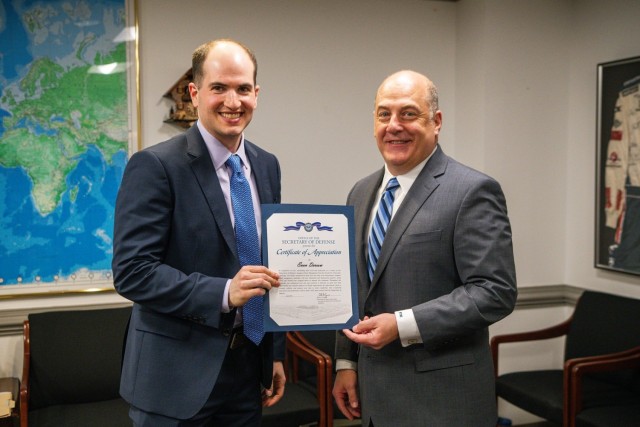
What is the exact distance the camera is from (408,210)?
6.26 feet

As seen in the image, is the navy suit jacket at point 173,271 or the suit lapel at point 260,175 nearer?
the navy suit jacket at point 173,271

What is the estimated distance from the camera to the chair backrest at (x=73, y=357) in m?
3.13

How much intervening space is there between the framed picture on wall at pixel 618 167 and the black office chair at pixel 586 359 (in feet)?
0.86

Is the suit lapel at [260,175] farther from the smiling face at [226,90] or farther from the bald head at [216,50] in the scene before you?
the bald head at [216,50]

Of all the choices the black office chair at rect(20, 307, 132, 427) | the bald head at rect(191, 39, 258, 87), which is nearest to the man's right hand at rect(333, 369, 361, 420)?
the bald head at rect(191, 39, 258, 87)

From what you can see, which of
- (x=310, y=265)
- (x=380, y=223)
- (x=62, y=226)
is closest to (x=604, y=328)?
(x=380, y=223)

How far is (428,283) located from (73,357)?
2.12 metres

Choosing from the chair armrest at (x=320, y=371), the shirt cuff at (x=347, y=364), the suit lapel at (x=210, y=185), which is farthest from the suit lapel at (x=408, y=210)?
the chair armrest at (x=320, y=371)

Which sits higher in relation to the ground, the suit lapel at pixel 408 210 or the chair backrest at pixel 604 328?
the suit lapel at pixel 408 210

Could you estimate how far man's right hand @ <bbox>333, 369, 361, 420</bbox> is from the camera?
210cm

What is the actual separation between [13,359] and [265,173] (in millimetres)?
2116

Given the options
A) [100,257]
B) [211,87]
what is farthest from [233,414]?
[100,257]

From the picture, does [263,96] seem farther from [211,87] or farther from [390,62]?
[211,87]

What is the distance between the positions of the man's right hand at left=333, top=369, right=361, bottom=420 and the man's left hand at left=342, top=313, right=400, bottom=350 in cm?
33
